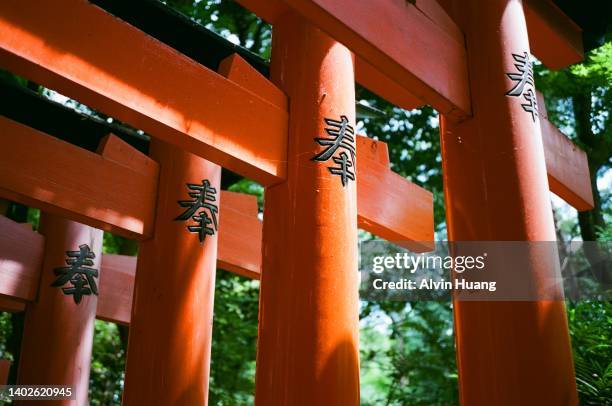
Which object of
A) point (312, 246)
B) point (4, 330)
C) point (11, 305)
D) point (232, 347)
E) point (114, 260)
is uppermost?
point (114, 260)

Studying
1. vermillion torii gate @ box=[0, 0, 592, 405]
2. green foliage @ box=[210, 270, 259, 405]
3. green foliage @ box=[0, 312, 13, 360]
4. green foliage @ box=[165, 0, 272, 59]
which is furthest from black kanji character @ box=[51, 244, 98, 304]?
green foliage @ box=[0, 312, 13, 360]

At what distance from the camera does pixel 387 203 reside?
564cm

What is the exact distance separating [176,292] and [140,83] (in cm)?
257

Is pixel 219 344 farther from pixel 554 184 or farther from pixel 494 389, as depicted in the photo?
pixel 494 389

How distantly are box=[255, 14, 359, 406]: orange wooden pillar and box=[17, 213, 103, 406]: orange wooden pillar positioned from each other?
379cm

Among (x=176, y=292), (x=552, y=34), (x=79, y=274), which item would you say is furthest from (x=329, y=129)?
(x=79, y=274)

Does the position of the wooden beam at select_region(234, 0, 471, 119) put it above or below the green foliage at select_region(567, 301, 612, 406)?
above

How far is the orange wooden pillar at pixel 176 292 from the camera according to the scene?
5230 millimetres

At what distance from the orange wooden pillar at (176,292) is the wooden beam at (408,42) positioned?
2881 millimetres

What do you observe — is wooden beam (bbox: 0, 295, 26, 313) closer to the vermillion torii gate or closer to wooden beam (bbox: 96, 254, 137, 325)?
wooden beam (bbox: 96, 254, 137, 325)

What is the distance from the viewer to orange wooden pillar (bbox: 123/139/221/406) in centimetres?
523

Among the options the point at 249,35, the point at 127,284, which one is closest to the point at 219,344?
the point at 127,284

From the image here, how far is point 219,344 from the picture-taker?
1094 cm

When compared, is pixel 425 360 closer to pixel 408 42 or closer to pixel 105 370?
pixel 105 370
